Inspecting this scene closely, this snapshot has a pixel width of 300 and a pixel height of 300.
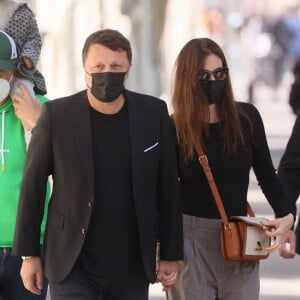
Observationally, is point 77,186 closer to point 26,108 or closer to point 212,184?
point 26,108

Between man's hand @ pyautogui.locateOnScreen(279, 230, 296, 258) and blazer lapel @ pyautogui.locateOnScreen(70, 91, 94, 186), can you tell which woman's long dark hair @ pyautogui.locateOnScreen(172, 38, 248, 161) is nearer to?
man's hand @ pyautogui.locateOnScreen(279, 230, 296, 258)

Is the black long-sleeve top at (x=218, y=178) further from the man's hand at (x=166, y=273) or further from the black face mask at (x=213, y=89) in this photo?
the man's hand at (x=166, y=273)

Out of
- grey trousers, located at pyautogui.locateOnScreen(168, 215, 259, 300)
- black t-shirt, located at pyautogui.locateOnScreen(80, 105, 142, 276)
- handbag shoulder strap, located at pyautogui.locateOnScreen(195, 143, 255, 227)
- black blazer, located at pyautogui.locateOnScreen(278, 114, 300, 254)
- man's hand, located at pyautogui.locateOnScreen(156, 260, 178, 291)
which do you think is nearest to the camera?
black t-shirt, located at pyautogui.locateOnScreen(80, 105, 142, 276)

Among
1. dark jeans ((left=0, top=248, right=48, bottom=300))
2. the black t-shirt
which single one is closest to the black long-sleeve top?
the black t-shirt

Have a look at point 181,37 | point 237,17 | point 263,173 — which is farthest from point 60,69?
point 237,17

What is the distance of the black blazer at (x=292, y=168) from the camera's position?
253 inches

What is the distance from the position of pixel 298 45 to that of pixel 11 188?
937 inches

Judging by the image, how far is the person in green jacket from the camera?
5848mm

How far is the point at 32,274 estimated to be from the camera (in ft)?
18.4

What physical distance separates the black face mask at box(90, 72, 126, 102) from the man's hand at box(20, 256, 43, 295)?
68cm

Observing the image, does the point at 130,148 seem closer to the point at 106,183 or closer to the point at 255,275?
the point at 106,183

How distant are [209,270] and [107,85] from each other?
1.02m

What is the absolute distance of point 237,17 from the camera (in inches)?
1879

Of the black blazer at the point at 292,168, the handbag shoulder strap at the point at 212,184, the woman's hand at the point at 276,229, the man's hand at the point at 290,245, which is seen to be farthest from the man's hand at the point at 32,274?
the black blazer at the point at 292,168
